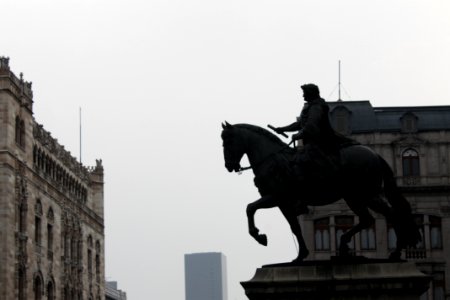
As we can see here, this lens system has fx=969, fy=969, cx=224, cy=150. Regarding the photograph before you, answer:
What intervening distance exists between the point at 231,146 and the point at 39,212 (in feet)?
171

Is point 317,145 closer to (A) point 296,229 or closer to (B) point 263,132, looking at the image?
(B) point 263,132

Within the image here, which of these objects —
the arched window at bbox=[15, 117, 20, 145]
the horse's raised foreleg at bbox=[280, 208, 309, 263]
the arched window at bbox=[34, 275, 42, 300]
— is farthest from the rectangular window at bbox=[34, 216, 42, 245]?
the horse's raised foreleg at bbox=[280, 208, 309, 263]

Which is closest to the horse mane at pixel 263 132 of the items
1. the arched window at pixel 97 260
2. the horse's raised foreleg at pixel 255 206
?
the horse's raised foreleg at pixel 255 206

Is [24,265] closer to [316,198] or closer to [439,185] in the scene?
[439,185]

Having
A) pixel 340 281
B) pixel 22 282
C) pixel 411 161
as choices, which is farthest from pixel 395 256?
pixel 411 161

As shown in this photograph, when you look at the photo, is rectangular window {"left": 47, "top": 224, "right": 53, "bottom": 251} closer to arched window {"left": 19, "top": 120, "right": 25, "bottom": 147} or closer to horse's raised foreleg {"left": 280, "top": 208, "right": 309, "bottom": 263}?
arched window {"left": 19, "top": 120, "right": 25, "bottom": 147}

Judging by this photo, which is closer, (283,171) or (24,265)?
(283,171)

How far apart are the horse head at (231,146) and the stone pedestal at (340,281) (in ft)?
7.09

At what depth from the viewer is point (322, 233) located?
64.9 metres

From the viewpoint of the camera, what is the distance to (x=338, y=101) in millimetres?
68750

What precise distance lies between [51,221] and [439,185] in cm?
2802

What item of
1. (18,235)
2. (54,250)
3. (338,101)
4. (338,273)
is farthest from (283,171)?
(54,250)

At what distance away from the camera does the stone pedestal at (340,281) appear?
632 inches

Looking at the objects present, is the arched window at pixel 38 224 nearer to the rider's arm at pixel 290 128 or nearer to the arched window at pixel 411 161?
the arched window at pixel 411 161
